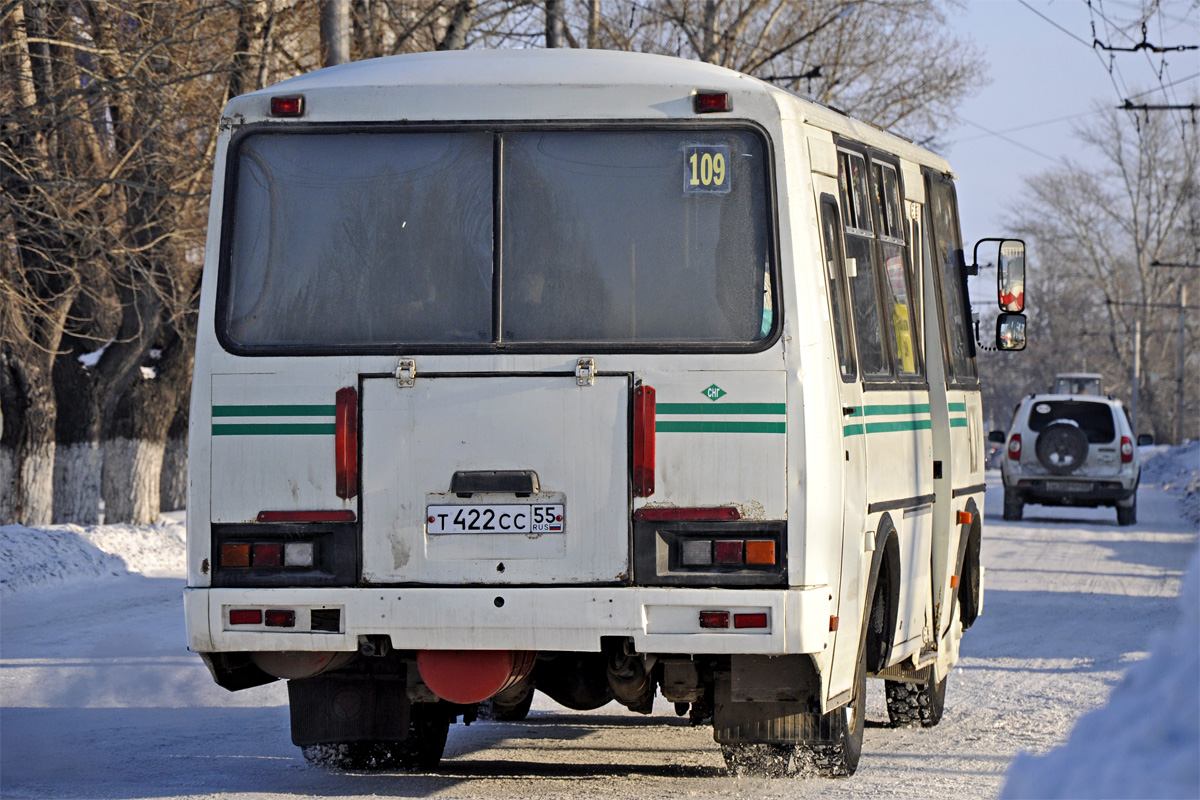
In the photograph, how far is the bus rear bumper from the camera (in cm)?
606

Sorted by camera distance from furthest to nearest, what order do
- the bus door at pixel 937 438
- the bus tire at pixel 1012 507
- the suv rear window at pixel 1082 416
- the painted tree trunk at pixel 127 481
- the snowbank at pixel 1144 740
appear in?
the bus tire at pixel 1012 507 → the suv rear window at pixel 1082 416 → the painted tree trunk at pixel 127 481 → the bus door at pixel 937 438 → the snowbank at pixel 1144 740

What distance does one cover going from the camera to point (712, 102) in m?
6.34

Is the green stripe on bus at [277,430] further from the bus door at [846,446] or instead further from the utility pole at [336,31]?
the utility pole at [336,31]

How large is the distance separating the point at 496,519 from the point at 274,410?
90 centimetres

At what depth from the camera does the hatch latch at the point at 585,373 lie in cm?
621

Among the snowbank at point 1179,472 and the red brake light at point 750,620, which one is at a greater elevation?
the red brake light at point 750,620

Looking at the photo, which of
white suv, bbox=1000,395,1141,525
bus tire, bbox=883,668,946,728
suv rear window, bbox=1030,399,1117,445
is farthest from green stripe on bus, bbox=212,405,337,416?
suv rear window, bbox=1030,399,1117,445

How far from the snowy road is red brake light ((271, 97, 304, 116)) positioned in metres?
2.57

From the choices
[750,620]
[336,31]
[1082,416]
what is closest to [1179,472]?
[1082,416]

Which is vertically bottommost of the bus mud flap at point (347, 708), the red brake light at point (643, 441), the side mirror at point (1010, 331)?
the bus mud flap at point (347, 708)

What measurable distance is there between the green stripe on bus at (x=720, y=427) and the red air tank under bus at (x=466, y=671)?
99 cm

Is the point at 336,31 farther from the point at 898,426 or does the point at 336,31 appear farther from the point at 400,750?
the point at 400,750

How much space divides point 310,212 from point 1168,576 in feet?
43.0

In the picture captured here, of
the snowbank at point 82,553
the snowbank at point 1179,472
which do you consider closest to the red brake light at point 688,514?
the snowbank at point 82,553
